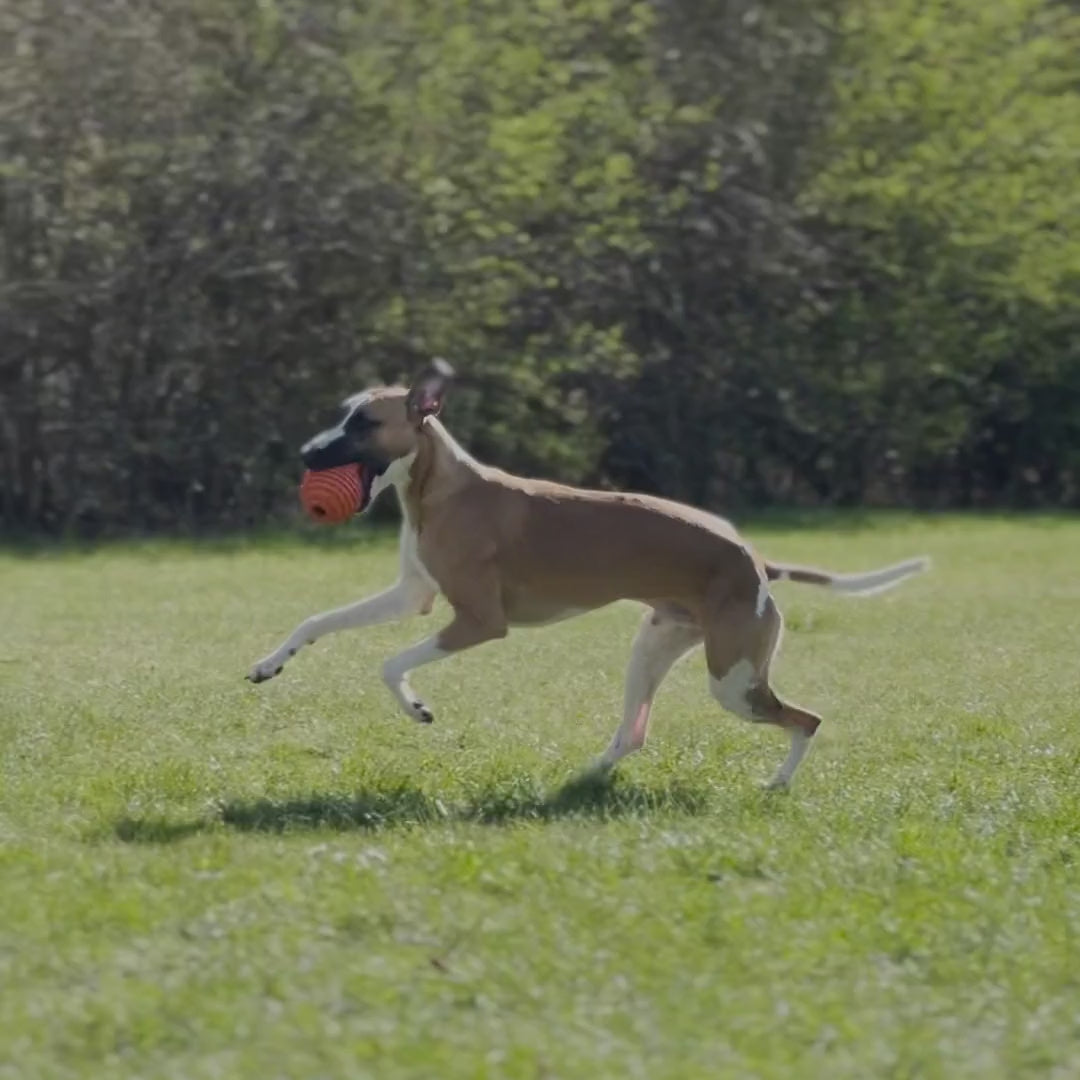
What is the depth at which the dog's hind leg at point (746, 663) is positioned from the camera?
27.4 ft

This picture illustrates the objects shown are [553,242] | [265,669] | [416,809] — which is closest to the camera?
[416,809]

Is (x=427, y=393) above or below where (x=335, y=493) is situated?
above

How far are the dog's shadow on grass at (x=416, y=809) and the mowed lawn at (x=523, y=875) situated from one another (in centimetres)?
2

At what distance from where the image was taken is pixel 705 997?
5449 mm

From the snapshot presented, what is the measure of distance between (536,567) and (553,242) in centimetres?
1457

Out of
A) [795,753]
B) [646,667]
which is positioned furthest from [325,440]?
[795,753]

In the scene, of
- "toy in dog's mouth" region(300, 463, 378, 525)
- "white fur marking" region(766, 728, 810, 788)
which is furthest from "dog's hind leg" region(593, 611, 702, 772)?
"toy in dog's mouth" region(300, 463, 378, 525)

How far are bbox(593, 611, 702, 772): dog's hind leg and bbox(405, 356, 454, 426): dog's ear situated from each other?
1153 millimetres

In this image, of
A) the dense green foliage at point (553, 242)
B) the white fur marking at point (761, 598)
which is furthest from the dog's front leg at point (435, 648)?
the dense green foliage at point (553, 242)

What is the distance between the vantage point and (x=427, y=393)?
28.2 feet

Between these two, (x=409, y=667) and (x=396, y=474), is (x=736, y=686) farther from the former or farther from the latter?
(x=396, y=474)

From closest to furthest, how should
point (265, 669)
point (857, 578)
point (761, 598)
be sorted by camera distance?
1. point (265, 669)
2. point (761, 598)
3. point (857, 578)

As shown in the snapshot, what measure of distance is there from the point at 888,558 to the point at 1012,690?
8.18 m

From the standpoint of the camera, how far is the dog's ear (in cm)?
860
